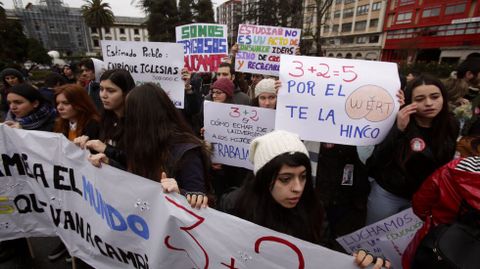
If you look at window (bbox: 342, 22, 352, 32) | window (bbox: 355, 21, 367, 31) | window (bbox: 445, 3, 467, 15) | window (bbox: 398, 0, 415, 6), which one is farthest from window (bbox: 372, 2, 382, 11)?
window (bbox: 445, 3, 467, 15)

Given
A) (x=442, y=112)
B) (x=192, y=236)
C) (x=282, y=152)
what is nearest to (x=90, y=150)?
(x=192, y=236)

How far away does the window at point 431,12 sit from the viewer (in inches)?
1470

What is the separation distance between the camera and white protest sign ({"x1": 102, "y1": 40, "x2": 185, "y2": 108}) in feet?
11.2

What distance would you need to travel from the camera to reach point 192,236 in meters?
1.53

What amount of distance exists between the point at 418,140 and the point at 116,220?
226 cm

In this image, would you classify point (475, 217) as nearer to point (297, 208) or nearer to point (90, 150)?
point (297, 208)

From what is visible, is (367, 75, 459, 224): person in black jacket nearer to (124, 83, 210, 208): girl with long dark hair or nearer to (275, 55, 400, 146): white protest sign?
(275, 55, 400, 146): white protest sign

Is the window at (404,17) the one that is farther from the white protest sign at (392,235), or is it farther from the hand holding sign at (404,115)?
the white protest sign at (392,235)

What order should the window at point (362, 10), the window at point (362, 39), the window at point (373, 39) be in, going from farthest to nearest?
1. the window at point (362, 39)
2. the window at point (362, 10)
3. the window at point (373, 39)

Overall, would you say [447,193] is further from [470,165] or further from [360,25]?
[360,25]

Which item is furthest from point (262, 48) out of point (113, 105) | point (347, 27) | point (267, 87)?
point (347, 27)

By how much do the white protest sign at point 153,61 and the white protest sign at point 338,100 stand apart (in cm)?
176

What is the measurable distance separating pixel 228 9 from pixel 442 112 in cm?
10044

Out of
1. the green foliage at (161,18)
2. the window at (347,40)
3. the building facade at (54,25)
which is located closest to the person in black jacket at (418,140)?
the green foliage at (161,18)
